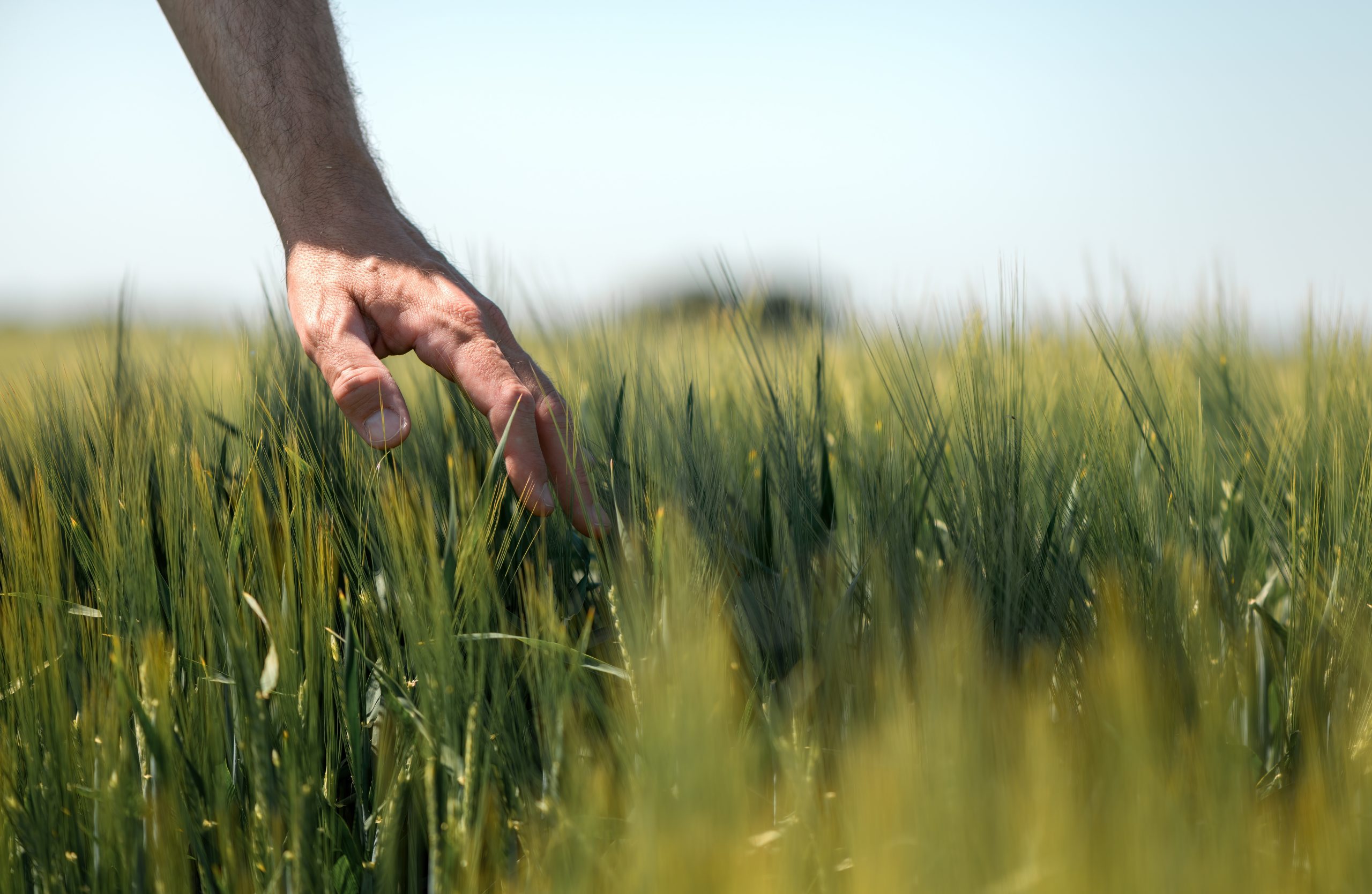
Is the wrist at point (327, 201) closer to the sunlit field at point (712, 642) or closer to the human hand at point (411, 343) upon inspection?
the human hand at point (411, 343)

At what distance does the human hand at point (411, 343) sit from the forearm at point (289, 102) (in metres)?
0.04

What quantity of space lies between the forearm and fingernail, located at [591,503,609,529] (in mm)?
474

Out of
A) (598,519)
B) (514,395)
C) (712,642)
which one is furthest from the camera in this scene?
(514,395)

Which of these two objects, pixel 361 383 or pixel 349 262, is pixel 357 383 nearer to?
pixel 361 383

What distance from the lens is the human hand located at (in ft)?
2.42

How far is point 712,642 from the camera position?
1.44ft

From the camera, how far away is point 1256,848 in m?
0.37

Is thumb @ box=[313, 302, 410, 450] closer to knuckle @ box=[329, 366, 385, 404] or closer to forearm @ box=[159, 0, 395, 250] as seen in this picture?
knuckle @ box=[329, 366, 385, 404]

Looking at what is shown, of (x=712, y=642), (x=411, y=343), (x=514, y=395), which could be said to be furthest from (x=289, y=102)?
(x=712, y=642)

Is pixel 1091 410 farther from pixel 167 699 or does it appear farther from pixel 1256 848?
pixel 167 699

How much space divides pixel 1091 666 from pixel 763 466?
0.91 ft

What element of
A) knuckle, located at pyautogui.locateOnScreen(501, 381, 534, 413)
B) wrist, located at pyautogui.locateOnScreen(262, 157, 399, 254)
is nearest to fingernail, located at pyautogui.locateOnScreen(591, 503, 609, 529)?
knuckle, located at pyautogui.locateOnScreen(501, 381, 534, 413)

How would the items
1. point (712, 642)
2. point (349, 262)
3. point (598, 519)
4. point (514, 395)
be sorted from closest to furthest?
point (712, 642) < point (598, 519) < point (514, 395) < point (349, 262)

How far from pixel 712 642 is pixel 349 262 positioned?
65 cm
